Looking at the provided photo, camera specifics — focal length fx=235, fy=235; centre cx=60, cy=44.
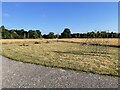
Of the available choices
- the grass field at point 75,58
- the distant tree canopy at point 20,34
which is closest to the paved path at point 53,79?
the grass field at point 75,58

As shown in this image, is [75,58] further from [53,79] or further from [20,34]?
[20,34]

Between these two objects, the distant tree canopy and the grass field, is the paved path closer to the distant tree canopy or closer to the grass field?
the grass field

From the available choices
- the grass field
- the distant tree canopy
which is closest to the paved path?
the grass field

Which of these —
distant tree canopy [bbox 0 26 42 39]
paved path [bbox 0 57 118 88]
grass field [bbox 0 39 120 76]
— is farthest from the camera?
distant tree canopy [bbox 0 26 42 39]

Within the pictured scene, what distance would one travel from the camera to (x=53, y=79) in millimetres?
9789

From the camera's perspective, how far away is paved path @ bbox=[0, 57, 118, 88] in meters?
8.79

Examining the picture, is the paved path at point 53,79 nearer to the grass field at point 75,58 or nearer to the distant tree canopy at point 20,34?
the grass field at point 75,58

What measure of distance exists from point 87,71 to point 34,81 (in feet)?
9.99

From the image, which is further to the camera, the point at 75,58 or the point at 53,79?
the point at 75,58

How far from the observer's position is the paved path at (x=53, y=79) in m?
8.79

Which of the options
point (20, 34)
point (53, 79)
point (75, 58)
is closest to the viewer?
point (53, 79)

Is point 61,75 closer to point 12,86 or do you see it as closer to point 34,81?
point 34,81

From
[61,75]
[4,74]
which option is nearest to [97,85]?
[61,75]

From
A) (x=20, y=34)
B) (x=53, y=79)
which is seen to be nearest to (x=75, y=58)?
(x=53, y=79)
